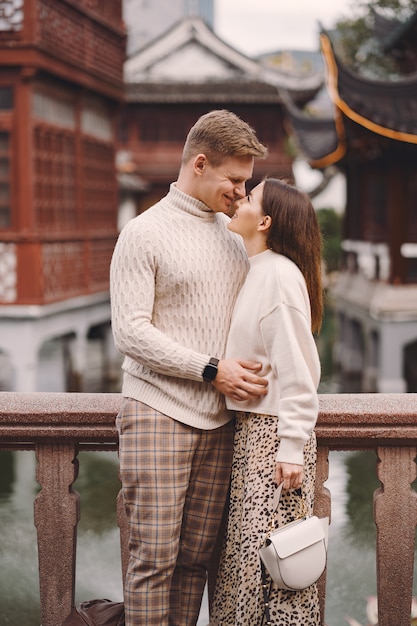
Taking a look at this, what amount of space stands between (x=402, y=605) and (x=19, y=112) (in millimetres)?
8207

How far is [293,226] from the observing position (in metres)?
2.56

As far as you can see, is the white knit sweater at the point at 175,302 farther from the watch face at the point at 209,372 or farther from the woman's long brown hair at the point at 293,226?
the woman's long brown hair at the point at 293,226

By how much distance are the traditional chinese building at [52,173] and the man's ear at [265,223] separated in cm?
732

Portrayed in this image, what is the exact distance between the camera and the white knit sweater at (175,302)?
246 cm

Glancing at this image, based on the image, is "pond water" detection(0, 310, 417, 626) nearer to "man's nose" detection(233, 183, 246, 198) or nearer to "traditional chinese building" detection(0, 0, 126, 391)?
"traditional chinese building" detection(0, 0, 126, 391)

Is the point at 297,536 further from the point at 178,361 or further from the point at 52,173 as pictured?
the point at 52,173

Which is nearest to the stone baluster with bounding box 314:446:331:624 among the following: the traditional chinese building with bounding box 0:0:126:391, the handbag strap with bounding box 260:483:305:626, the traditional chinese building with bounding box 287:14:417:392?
the handbag strap with bounding box 260:483:305:626

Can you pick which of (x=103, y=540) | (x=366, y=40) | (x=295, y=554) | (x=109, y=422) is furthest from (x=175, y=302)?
(x=366, y=40)

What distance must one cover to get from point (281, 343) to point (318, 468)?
568 millimetres

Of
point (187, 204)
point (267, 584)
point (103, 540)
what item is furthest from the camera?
point (103, 540)

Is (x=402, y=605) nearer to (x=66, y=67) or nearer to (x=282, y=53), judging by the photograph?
(x=66, y=67)

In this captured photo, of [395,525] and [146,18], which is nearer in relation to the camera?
[395,525]

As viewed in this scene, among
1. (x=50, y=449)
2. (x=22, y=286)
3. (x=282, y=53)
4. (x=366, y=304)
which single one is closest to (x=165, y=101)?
(x=282, y=53)

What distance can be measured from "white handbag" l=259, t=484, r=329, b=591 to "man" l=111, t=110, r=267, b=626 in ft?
0.89
